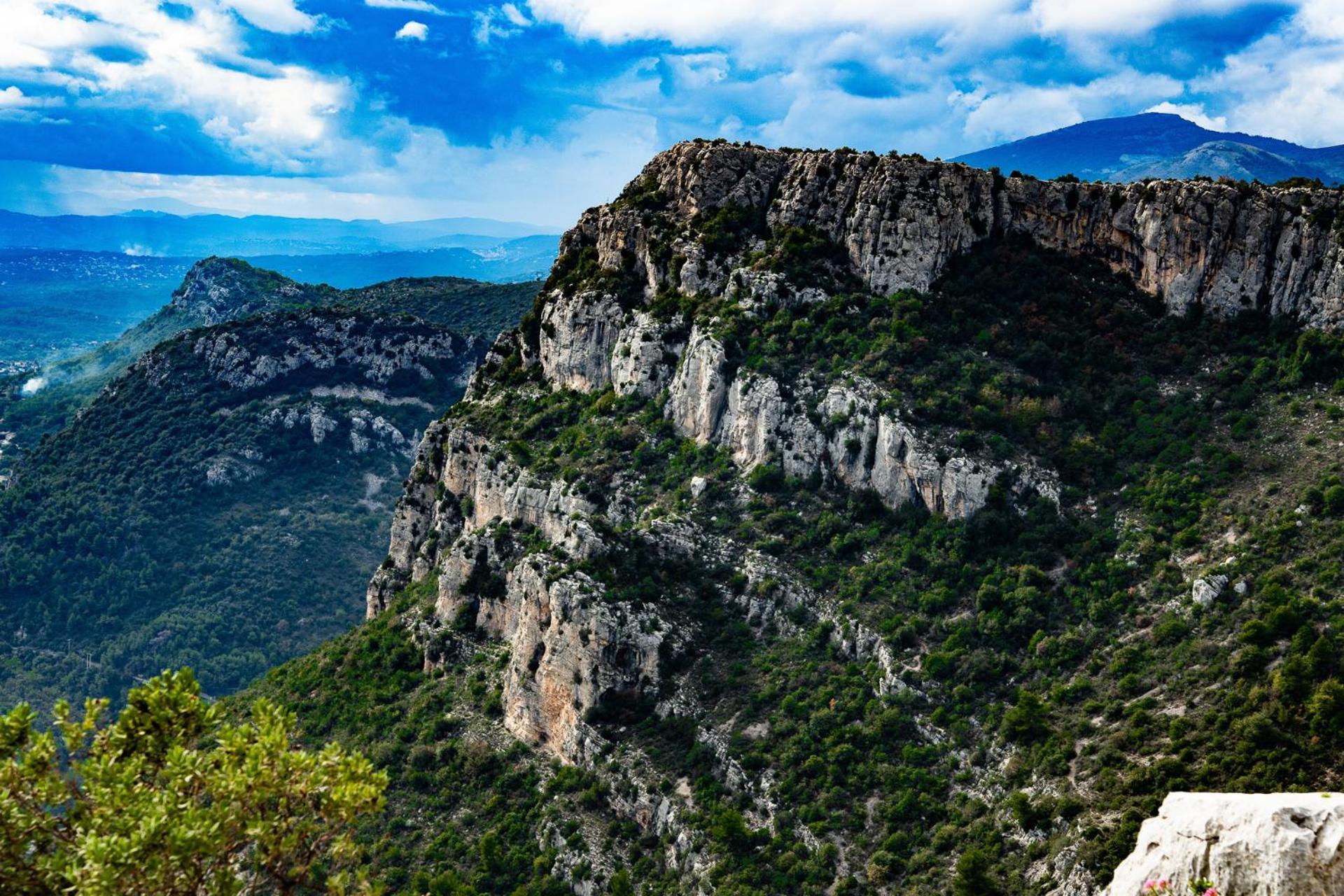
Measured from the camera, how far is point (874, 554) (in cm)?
6144

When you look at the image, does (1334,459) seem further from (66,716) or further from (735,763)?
(66,716)

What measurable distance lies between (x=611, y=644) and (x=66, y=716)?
1512 inches

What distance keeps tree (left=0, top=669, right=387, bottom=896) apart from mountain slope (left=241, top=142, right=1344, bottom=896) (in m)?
28.5

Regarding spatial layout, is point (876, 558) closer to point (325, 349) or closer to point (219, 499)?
point (219, 499)

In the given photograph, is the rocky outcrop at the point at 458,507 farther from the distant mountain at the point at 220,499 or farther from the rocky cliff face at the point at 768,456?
the distant mountain at the point at 220,499

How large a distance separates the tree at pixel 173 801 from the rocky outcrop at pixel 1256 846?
76.4ft

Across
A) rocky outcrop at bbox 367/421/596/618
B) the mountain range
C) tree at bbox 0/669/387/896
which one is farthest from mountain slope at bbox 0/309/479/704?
tree at bbox 0/669/387/896

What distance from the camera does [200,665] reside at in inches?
5497

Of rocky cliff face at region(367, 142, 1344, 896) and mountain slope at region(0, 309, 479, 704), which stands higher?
rocky cliff face at region(367, 142, 1344, 896)

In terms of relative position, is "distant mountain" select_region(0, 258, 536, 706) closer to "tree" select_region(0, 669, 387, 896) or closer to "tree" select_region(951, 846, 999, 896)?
"tree" select_region(0, 669, 387, 896)

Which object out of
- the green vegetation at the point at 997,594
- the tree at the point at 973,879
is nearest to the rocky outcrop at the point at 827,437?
the green vegetation at the point at 997,594

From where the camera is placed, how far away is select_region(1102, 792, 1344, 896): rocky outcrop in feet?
75.5

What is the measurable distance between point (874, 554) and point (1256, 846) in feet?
124

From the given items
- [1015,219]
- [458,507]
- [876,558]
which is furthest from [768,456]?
[458,507]
